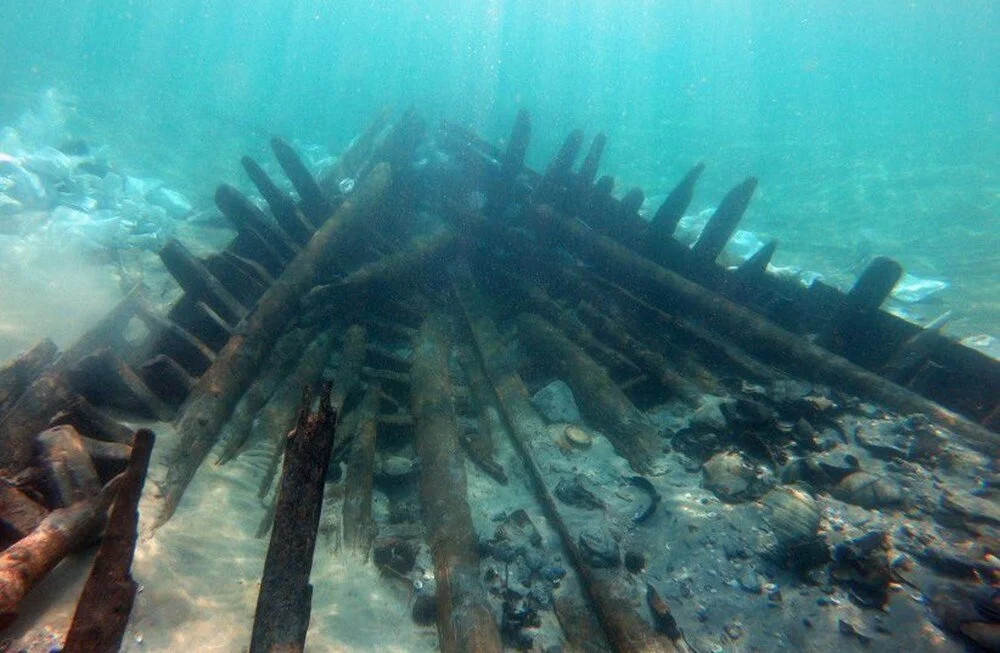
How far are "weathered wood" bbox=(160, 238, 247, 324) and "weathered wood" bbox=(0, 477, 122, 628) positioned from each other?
3186 mm

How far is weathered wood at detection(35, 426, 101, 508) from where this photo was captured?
2.84 m

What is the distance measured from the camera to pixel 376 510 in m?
4.21

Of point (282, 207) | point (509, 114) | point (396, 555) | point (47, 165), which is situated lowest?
point (396, 555)

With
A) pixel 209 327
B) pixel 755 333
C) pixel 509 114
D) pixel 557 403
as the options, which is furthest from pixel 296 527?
pixel 509 114

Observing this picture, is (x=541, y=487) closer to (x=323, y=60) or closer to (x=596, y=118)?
(x=596, y=118)

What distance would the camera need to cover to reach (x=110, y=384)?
4109 mm

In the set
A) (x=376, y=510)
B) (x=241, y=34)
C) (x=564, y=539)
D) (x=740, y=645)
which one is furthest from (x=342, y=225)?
(x=241, y=34)

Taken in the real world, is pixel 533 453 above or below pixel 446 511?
above

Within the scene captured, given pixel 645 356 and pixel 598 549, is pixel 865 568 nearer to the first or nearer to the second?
pixel 598 549

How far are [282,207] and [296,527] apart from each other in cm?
623

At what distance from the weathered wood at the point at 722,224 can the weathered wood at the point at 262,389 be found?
6159 mm

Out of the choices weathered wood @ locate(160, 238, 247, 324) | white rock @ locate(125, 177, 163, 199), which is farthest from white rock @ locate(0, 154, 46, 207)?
weathered wood @ locate(160, 238, 247, 324)

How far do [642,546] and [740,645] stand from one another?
90 centimetres

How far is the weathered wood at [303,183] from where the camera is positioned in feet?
24.3
